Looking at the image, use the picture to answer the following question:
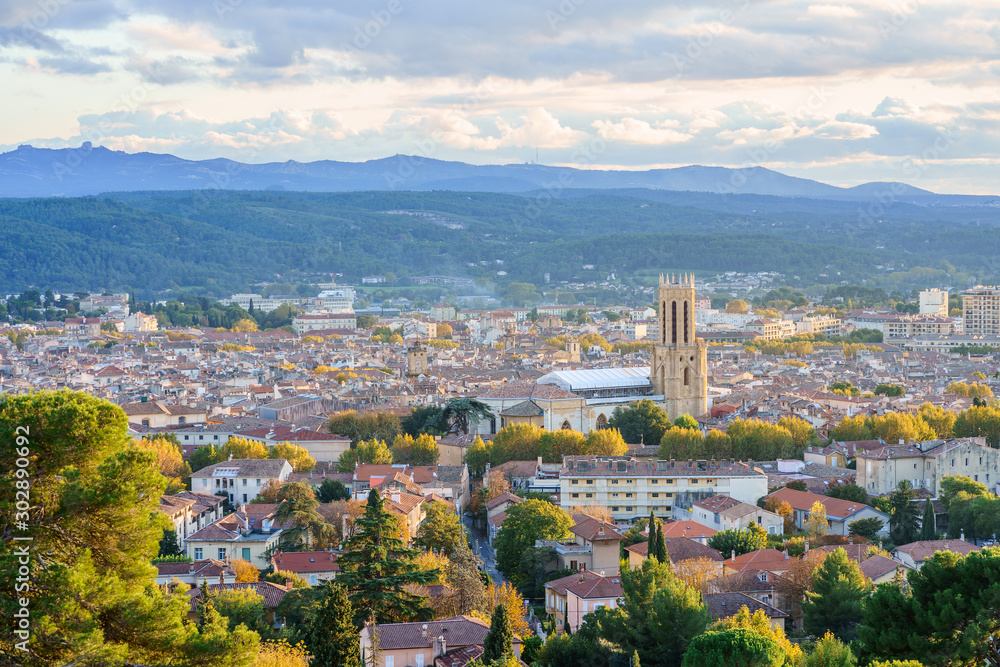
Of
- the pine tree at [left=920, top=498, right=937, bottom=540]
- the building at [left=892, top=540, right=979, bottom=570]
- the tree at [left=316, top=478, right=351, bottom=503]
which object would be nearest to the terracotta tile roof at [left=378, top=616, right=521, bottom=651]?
the building at [left=892, top=540, right=979, bottom=570]

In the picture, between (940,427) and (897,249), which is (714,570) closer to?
(940,427)

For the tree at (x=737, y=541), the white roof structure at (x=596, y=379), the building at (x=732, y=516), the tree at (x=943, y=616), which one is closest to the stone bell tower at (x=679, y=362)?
the white roof structure at (x=596, y=379)

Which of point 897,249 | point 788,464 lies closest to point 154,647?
point 788,464

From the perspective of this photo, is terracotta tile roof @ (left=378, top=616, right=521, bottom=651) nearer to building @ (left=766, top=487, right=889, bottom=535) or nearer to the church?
building @ (left=766, top=487, right=889, bottom=535)

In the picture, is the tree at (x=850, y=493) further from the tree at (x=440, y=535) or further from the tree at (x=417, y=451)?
the tree at (x=417, y=451)

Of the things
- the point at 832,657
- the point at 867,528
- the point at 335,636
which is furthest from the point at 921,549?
the point at 335,636
